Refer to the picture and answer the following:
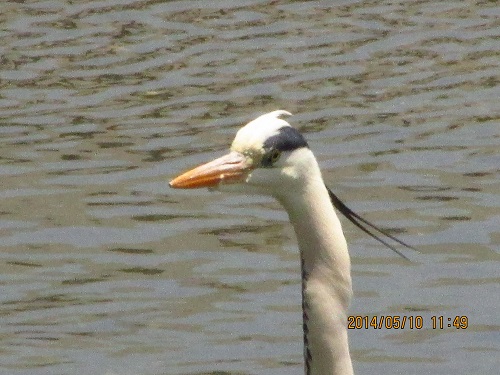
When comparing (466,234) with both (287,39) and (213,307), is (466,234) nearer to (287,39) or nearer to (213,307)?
(213,307)

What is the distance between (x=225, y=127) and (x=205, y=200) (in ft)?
4.06

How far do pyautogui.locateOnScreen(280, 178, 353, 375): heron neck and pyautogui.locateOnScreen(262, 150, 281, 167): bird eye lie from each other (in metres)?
0.15

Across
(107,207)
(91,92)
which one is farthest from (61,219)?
(91,92)

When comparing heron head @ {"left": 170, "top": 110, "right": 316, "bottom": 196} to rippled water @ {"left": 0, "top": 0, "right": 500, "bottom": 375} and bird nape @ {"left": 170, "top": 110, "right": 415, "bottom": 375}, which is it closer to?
bird nape @ {"left": 170, "top": 110, "right": 415, "bottom": 375}

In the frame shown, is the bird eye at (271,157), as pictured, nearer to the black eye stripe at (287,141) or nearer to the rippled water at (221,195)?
the black eye stripe at (287,141)

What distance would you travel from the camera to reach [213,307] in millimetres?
9047

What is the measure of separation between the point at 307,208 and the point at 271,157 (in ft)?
0.82

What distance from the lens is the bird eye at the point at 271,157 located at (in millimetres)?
5875

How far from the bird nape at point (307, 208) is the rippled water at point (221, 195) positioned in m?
2.41

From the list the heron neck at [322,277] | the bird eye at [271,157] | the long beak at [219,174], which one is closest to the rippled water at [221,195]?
the heron neck at [322,277]

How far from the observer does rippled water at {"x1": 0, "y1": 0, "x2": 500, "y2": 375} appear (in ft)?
28.8

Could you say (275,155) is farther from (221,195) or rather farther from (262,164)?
(221,195)

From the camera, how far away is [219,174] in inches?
238

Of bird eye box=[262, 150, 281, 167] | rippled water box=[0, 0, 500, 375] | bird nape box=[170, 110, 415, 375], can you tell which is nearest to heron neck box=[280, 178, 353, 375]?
bird nape box=[170, 110, 415, 375]
